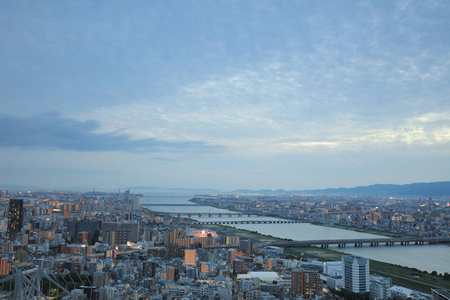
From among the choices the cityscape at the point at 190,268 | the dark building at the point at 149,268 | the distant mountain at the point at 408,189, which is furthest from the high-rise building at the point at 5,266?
the distant mountain at the point at 408,189

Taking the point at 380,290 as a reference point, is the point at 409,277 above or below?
below

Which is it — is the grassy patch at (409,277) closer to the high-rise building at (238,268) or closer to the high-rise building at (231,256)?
the high-rise building at (231,256)

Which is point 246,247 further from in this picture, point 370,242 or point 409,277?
point 370,242

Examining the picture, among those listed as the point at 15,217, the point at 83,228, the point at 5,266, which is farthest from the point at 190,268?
the point at 15,217

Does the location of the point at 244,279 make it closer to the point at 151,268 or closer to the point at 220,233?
the point at 151,268

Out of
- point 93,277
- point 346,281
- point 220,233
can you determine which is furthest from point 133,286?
point 220,233

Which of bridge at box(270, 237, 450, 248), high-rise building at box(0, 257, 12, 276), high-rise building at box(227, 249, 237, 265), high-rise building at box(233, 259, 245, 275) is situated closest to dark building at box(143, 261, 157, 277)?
high-rise building at box(233, 259, 245, 275)

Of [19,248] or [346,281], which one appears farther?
[19,248]

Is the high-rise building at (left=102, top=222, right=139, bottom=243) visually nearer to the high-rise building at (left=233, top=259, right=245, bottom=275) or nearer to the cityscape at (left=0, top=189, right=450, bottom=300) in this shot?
the cityscape at (left=0, top=189, right=450, bottom=300)
